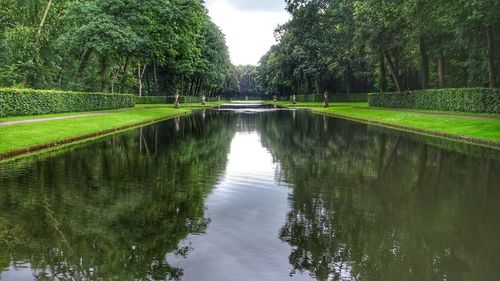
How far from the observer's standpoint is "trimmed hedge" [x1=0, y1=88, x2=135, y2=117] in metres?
29.2

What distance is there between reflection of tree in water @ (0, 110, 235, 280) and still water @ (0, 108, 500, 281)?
0.03 metres

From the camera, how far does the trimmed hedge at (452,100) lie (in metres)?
31.7

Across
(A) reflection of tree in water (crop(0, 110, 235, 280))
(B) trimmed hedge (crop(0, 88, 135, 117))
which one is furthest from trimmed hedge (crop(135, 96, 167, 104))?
(A) reflection of tree in water (crop(0, 110, 235, 280))

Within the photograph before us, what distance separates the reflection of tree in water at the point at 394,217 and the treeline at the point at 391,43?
20320 millimetres

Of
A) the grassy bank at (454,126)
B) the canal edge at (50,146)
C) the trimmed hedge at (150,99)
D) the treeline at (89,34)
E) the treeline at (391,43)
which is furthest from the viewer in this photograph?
the trimmed hedge at (150,99)

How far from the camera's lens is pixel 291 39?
86188 millimetres

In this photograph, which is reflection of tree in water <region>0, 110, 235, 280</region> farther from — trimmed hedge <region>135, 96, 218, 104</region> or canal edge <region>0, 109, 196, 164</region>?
trimmed hedge <region>135, 96, 218, 104</region>

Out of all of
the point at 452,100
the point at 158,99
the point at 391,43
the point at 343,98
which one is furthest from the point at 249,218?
the point at 343,98

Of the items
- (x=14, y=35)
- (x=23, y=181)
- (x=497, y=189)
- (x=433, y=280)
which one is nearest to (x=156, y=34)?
(x=14, y=35)

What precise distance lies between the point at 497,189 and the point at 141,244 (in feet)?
26.2

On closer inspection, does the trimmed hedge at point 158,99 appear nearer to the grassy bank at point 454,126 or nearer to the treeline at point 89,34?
the treeline at point 89,34

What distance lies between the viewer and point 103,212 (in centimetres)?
809

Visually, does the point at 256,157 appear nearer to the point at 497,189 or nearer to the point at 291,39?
the point at 497,189

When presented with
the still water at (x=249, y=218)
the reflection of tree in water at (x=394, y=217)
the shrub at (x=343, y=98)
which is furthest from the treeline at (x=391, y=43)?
the still water at (x=249, y=218)
